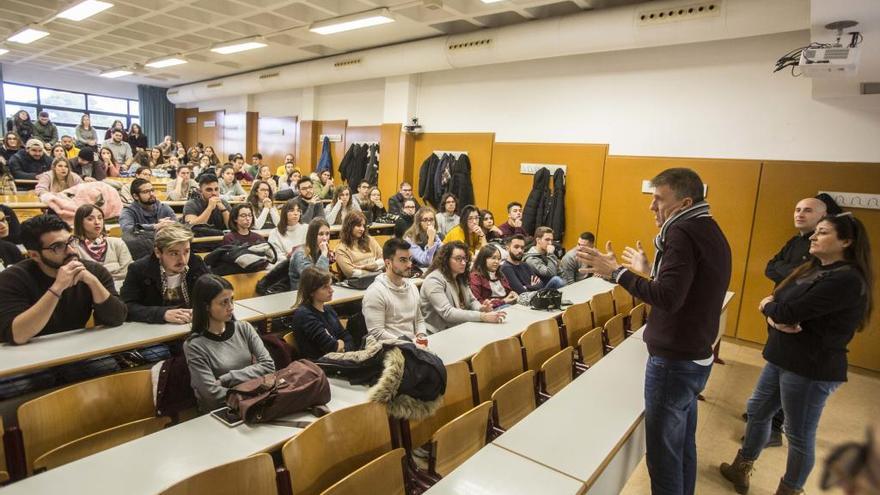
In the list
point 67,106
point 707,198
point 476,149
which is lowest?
point 707,198

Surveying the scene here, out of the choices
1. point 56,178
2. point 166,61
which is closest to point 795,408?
point 56,178

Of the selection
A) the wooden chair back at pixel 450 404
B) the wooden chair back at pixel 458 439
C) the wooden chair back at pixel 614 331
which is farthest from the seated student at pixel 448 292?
the wooden chair back at pixel 458 439

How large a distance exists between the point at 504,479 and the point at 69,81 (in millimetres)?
15747

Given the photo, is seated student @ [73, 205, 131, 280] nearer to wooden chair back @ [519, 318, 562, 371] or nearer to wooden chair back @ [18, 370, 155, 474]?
wooden chair back @ [18, 370, 155, 474]

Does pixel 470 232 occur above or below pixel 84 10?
below

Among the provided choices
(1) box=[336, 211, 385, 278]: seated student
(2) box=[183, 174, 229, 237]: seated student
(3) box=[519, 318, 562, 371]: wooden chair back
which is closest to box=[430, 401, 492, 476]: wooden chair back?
(3) box=[519, 318, 562, 371]: wooden chair back

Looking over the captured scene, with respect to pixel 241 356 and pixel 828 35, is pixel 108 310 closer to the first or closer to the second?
pixel 241 356

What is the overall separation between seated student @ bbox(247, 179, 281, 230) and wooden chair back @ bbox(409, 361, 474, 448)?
12.1 ft

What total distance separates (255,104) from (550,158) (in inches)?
320

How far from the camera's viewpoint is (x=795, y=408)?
2322mm

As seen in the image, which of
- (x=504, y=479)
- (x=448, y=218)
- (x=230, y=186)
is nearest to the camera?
(x=504, y=479)

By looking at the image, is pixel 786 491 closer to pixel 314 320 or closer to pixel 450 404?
pixel 450 404

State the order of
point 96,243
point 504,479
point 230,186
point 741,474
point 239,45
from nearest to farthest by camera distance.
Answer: point 504,479 → point 741,474 → point 96,243 → point 230,186 → point 239,45

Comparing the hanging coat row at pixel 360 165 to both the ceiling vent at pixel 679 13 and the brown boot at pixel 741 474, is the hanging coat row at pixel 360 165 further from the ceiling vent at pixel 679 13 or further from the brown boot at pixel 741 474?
the brown boot at pixel 741 474
